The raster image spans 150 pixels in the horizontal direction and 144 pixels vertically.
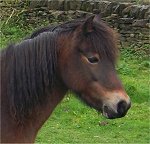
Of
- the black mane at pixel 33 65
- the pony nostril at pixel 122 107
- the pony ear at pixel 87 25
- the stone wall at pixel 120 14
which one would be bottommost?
the stone wall at pixel 120 14

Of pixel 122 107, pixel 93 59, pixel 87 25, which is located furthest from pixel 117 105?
pixel 87 25

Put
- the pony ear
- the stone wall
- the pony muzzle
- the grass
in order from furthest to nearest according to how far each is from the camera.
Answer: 1. the stone wall
2. the grass
3. the pony ear
4. the pony muzzle

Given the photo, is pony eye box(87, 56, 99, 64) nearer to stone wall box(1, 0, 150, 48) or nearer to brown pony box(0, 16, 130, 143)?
brown pony box(0, 16, 130, 143)

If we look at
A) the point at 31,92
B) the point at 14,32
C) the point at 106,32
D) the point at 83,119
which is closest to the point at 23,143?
the point at 31,92

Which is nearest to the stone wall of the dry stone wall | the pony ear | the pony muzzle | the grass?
the dry stone wall

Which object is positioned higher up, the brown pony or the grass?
the brown pony

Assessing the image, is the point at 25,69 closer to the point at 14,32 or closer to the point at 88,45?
the point at 88,45

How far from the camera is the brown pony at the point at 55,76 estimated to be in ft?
12.9

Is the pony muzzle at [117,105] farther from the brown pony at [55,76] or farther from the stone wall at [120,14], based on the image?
the stone wall at [120,14]

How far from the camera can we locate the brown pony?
154 inches

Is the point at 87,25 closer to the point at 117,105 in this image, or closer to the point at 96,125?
the point at 117,105

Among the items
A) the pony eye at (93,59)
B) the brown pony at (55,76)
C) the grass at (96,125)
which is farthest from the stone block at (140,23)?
the pony eye at (93,59)

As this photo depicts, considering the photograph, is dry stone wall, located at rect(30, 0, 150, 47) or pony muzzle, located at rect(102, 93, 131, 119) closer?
pony muzzle, located at rect(102, 93, 131, 119)

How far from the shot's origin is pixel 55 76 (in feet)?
13.2
